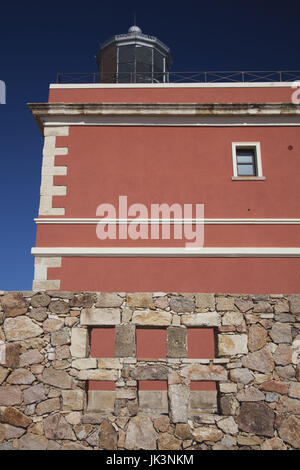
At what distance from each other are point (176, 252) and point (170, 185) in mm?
1723

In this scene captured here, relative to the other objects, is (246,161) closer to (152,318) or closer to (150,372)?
(152,318)

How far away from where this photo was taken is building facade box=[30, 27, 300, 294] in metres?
8.23

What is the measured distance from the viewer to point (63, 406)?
4438mm

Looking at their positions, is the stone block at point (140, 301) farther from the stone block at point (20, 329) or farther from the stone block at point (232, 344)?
the stone block at point (20, 329)

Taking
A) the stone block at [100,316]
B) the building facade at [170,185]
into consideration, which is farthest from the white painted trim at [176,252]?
the stone block at [100,316]

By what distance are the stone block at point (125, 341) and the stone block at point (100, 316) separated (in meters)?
0.12

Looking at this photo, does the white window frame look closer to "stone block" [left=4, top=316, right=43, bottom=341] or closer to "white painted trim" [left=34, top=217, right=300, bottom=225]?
"white painted trim" [left=34, top=217, right=300, bottom=225]

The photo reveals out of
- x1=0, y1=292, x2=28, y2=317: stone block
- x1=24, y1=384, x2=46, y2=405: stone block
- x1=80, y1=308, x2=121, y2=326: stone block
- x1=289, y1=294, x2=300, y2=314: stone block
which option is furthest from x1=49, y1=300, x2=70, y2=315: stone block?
x1=289, y1=294, x2=300, y2=314: stone block

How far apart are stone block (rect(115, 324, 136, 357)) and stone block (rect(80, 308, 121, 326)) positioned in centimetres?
12

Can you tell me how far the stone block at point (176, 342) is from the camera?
4.55 metres

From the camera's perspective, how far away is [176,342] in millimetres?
4590

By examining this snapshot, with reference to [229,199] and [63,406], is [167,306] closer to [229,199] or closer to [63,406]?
[63,406]
